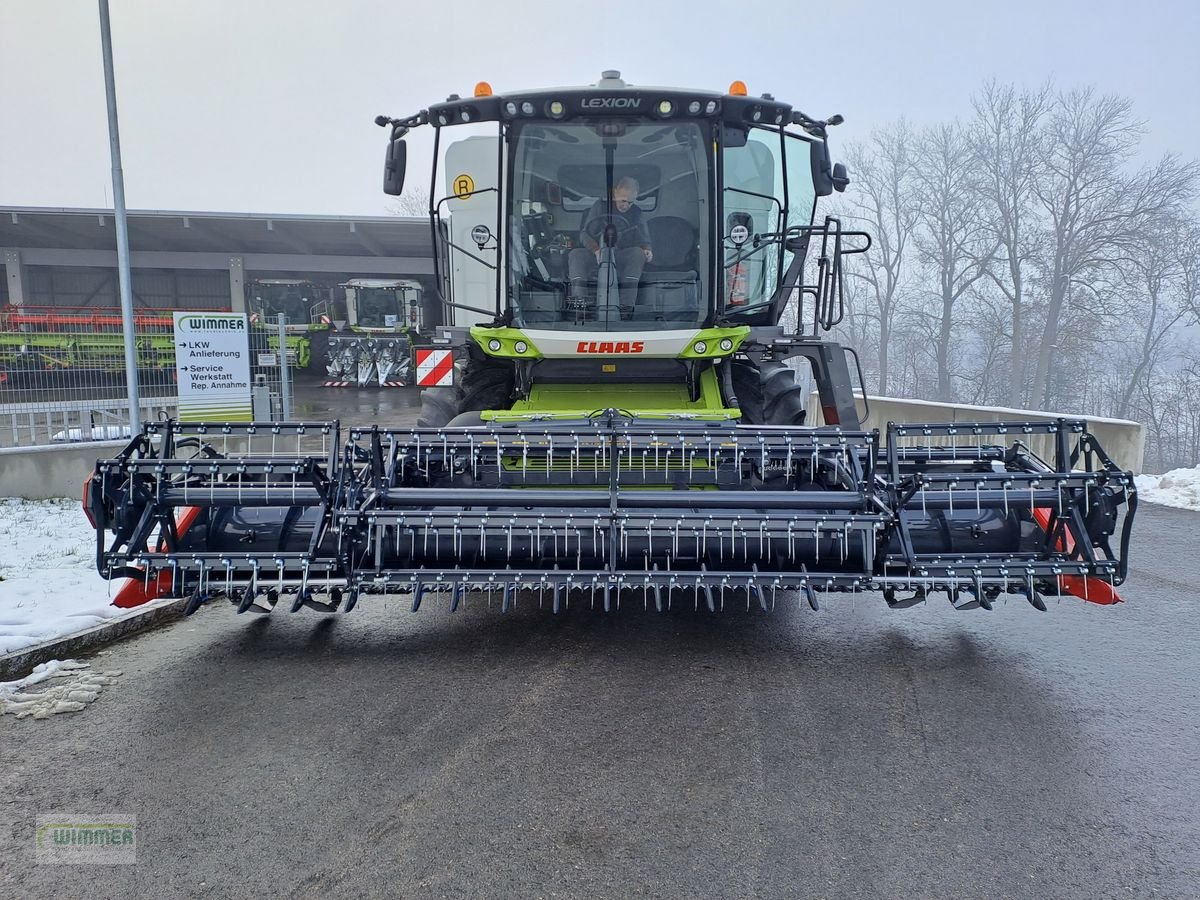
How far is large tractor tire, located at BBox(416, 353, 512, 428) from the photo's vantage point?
6.12m

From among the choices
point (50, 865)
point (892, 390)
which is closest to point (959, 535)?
point (50, 865)

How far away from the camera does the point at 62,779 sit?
310cm

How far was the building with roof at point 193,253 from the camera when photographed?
73.3 ft

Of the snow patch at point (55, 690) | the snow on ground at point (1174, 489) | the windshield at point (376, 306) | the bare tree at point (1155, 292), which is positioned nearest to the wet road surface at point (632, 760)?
the snow patch at point (55, 690)

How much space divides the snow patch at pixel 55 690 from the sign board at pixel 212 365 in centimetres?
535

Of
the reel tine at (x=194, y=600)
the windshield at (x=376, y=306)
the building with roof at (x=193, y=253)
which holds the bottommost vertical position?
the reel tine at (x=194, y=600)

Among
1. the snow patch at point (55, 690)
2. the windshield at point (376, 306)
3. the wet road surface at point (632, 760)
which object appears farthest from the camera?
the windshield at point (376, 306)

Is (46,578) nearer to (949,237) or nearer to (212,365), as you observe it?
(212,365)

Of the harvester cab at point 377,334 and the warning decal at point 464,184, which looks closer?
the warning decal at point 464,184

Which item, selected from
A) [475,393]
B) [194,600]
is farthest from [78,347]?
[194,600]

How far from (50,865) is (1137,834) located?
3581mm

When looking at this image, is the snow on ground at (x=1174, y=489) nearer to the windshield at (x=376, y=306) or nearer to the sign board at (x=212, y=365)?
the sign board at (x=212, y=365)

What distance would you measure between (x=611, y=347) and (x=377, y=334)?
21.6 meters

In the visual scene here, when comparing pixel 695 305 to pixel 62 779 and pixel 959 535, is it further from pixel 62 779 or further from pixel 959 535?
pixel 62 779
